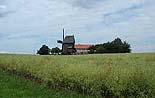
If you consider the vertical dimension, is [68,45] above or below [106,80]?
above

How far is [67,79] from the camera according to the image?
16.8 metres

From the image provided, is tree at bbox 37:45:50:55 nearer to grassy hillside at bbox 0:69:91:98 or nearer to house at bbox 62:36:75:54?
house at bbox 62:36:75:54

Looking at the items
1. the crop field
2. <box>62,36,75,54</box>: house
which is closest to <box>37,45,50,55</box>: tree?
<box>62,36,75,54</box>: house

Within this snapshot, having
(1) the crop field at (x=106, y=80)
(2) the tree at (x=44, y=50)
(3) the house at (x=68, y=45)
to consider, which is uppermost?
(3) the house at (x=68, y=45)

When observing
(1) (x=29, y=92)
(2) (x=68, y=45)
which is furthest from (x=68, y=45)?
(1) (x=29, y=92)

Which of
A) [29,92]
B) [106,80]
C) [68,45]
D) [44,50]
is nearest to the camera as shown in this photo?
[106,80]

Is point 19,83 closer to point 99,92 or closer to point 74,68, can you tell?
point 74,68

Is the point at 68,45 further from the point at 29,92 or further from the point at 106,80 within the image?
the point at 106,80

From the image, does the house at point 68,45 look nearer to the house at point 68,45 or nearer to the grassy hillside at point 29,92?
the house at point 68,45

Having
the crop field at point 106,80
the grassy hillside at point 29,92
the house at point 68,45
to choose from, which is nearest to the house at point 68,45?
Result: the house at point 68,45

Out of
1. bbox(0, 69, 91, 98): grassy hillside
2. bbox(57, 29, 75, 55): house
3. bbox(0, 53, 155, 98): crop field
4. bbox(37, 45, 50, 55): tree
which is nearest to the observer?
bbox(0, 53, 155, 98): crop field

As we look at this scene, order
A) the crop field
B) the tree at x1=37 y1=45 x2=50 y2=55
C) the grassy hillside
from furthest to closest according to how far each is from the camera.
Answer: the tree at x1=37 y1=45 x2=50 y2=55, the grassy hillside, the crop field

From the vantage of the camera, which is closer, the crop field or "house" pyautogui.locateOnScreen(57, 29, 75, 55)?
the crop field

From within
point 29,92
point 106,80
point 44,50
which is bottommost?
point 29,92
